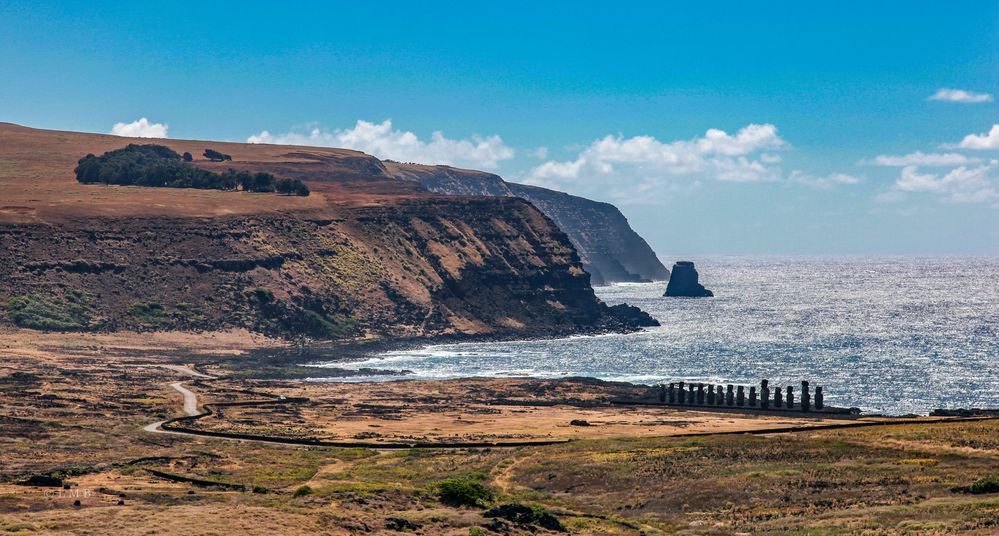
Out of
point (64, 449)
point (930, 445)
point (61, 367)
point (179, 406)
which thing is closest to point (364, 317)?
point (61, 367)

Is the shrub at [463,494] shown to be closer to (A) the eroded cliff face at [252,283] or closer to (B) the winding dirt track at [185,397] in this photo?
(B) the winding dirt track at [185,397]

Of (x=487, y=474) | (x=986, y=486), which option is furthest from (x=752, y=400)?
(x=986, y=486)

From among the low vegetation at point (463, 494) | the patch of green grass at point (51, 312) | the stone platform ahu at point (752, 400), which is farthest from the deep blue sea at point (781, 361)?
the low vegetation at point (463, 494)

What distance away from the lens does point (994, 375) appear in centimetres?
12900

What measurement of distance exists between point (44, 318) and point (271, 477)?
4023 inches

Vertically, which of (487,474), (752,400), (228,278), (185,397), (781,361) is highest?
(228,278)

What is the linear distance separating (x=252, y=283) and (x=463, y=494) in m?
128

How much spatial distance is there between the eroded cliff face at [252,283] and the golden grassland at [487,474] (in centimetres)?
6761

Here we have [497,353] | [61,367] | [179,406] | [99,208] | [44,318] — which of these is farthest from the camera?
[99,208]

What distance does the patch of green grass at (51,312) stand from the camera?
147 m

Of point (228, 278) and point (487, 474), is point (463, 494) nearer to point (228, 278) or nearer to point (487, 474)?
point (487, 474)

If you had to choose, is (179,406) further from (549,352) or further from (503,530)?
(549,352)

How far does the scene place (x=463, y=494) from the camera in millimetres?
49000

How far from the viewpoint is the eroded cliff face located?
158250mm
